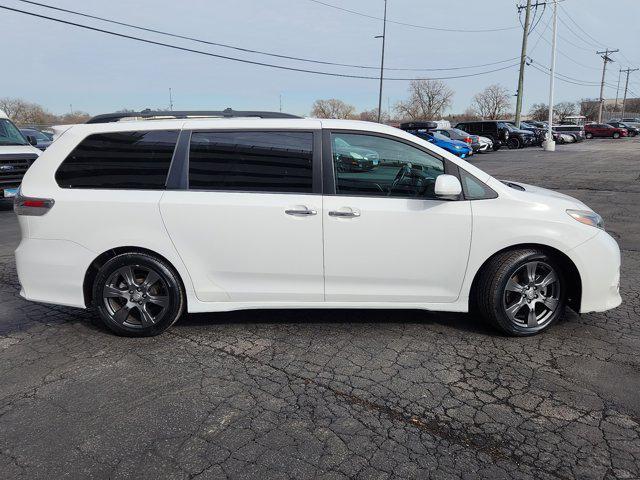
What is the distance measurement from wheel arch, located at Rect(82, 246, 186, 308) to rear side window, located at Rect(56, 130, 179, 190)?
496 millimetres

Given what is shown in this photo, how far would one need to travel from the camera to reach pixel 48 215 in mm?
4078

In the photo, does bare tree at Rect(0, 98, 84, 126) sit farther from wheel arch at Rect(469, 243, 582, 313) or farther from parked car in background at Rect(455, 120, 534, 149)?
wheel arch at Rect(469, 243, 582, 313)

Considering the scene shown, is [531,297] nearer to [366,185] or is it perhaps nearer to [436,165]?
[436,165]

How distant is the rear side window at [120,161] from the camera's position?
4.12 metres

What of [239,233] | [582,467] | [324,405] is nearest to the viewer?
[582,467]

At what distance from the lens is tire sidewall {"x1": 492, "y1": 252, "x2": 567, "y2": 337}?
3996mm

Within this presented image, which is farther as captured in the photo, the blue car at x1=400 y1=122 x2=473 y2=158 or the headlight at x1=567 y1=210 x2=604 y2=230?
the blue car at x1=400 y1=122 x2=473 y2=158

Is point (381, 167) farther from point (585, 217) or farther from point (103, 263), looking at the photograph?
point (103, 263)

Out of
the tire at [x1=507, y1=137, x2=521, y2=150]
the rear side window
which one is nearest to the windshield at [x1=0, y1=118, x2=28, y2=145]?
the rear side window

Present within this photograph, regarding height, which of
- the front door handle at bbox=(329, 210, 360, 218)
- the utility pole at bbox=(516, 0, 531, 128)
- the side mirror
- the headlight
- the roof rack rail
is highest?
the utility pole at bbox=(516, 0, 531, 128)

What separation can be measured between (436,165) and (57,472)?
3.22 m

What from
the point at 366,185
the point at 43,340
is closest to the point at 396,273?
the point at 366,185

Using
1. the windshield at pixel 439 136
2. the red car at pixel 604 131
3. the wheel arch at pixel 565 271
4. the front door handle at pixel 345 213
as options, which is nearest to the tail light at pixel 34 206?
the front door handle at pixel 345 213

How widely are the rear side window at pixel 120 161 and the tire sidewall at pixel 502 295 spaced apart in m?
2.78
